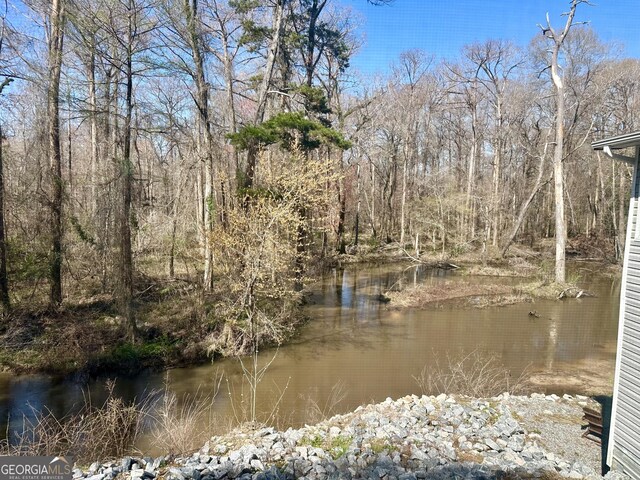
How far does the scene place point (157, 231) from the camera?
11.9 m

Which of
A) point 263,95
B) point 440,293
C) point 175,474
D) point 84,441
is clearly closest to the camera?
point 175,474

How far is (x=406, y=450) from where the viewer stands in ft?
15.5

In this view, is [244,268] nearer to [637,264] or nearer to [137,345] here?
[137,345]

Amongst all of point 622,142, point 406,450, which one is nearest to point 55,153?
point 406,450

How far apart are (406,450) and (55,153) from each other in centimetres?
1083

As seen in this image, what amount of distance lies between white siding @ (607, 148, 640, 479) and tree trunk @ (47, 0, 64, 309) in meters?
11.7

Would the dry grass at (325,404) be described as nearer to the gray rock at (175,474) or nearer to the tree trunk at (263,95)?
the gray rock at (175,474)

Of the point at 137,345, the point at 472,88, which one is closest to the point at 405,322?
the point at 137,345

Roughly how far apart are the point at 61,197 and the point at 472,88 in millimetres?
22153

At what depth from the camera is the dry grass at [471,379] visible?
290 inches

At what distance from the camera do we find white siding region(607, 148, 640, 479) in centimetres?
430

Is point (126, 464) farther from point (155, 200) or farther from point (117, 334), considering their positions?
point (155, 200)

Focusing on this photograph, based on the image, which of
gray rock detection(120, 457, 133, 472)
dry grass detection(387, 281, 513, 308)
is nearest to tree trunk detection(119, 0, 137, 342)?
gray rock detection(120, 457, 133, 472)

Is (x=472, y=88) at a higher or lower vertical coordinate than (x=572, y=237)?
higher
